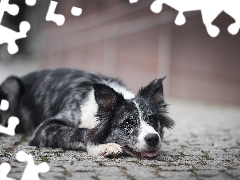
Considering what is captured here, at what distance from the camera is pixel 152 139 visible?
6648 mm

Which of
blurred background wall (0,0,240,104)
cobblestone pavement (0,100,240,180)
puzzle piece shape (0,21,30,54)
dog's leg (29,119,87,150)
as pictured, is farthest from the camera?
blurred background wall (0,0,240,104)

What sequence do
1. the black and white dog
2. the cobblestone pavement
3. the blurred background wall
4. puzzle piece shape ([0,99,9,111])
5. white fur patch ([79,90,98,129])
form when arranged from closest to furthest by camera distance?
the cobblestone pavement
the black and white dog
white fur patch ([79,90,98,129])
puzzle piece shape ([0,99,9,111])
the blurred background wall

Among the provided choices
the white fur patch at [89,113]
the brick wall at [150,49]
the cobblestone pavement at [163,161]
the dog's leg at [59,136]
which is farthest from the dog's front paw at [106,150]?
the brick wall at [150,49]

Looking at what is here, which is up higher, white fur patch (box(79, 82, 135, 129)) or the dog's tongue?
white fur patch (box(79, 82, 135, 129))

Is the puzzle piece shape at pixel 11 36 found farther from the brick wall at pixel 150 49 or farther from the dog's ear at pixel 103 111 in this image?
the brick wall at pixel 150 49

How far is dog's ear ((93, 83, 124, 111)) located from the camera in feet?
23.3

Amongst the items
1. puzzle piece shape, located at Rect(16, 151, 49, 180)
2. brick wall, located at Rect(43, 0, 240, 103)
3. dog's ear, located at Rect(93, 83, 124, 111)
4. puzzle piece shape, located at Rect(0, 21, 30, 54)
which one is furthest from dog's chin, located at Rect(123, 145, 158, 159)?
brick wall, located at Rect(43, 0, 240, 103)

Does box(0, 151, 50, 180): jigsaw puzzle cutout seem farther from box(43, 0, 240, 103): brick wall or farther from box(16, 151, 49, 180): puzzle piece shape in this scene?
box(43, 0, 240, 103): brick wall

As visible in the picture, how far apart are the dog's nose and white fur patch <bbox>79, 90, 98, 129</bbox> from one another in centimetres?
105

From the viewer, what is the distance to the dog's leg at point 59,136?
24.5 ft

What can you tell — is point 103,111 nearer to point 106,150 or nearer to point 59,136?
point 106,150

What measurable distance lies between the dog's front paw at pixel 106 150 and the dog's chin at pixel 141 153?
0.12 metres

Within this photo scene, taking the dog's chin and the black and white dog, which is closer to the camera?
the dog's chin

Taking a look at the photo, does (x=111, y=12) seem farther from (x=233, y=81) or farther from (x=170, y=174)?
(x=170, y=174)
